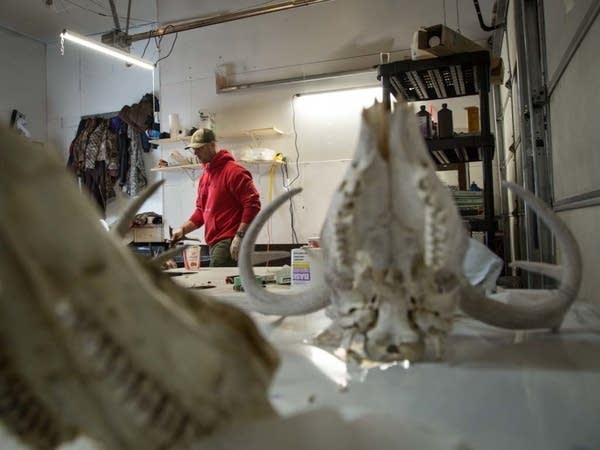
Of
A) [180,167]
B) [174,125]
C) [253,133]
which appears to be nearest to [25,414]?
[253,133]

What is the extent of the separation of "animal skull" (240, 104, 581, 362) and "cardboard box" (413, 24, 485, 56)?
73.4 inches

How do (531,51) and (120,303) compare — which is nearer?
(120,303)

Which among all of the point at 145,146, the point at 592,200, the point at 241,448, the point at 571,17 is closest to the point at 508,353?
the point at 241,448

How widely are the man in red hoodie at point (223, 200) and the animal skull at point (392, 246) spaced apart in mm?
2694

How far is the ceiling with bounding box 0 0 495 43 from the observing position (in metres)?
5.25

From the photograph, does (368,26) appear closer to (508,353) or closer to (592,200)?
(592,200)

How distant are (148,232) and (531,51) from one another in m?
4.57

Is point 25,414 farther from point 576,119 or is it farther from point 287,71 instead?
point 287,71

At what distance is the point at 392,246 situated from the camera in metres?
0.73

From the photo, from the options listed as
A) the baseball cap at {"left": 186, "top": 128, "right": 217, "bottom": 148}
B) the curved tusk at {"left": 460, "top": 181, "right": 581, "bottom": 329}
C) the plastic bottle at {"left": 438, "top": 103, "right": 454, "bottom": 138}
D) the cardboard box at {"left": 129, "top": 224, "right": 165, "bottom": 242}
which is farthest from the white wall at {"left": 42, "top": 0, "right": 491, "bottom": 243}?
the curved tusk at {"left": 460, "top": 181, "right": 581, "bottom": 329}

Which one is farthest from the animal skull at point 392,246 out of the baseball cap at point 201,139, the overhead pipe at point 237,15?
the overhead pipe at point 237,15

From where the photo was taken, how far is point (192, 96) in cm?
530

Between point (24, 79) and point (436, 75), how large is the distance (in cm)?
614

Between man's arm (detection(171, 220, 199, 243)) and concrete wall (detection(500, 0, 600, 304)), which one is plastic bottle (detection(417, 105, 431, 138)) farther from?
man's arm (detection(171, 220, 199, 243))
